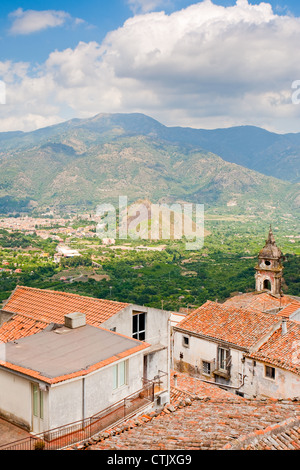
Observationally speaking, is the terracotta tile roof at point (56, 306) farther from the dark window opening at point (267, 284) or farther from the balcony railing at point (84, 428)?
the dark window opening at point (267, 284)

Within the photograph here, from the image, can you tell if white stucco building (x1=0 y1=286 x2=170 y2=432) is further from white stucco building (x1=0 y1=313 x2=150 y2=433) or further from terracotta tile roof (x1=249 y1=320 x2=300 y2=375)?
terracotta tile roof (x1=249 y1=320 x2=300 y2=375)

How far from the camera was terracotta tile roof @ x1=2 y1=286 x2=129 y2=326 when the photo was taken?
32.9 feet

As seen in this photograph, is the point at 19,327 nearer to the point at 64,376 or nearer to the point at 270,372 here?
the point at 64,376

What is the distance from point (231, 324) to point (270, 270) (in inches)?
423

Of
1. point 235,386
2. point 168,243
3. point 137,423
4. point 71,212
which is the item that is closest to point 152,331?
point 137,423

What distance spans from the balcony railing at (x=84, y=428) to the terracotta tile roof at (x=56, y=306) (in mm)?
2019

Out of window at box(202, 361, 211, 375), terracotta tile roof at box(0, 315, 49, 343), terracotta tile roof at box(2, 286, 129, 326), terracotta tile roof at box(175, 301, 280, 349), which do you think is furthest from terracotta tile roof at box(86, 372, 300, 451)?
window at box(202, 361, 211, 375)

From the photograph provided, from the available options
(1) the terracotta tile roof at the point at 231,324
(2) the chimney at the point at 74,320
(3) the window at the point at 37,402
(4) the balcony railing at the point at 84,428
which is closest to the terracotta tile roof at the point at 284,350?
(1) the terracotta tile roof at the point at 231,324

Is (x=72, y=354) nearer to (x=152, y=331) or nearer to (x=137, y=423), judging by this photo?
(x=137, y=423)

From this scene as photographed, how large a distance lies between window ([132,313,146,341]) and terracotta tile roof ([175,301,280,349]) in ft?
17.6

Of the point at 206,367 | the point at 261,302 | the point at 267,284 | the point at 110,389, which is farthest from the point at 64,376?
the point at 267,284

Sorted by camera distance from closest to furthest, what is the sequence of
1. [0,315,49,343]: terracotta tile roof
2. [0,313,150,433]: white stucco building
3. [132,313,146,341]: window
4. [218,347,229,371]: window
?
[0,313,150,433]: white stucco building < [0,315,49,343]: terracotta tile roof < [132,313,146,341]: window < [218,347,229,371]: window

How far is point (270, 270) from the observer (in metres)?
26.0

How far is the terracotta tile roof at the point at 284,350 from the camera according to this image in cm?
1329
